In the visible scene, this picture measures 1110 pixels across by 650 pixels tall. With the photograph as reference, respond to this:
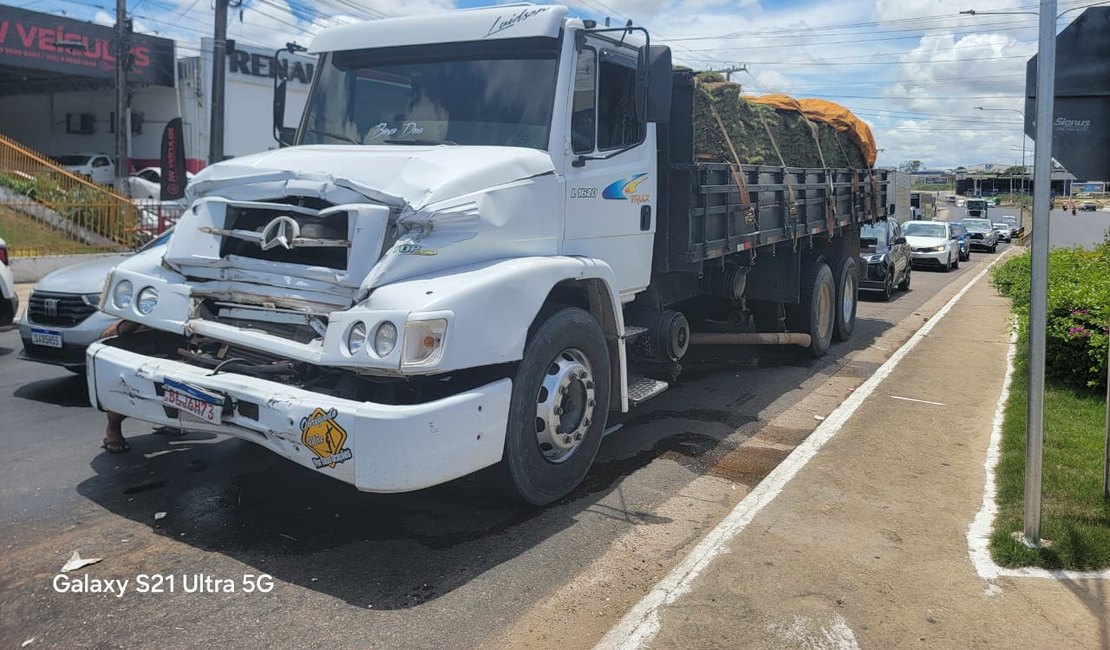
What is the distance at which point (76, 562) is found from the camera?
429 cm

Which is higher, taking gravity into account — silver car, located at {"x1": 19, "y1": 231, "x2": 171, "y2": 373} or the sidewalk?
silver car, located at {"x1": 19, "y1": 231, "x2": 171, "y2": 373}

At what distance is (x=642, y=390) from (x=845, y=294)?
6.20 m

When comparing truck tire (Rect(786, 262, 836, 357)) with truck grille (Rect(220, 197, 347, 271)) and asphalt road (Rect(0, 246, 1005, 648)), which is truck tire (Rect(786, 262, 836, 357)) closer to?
asphalt road (Rect(0, 246, 1005, 648))

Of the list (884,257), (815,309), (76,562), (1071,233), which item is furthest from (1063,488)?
(1071,233)

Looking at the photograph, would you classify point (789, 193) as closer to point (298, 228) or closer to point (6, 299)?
point (298, 228)

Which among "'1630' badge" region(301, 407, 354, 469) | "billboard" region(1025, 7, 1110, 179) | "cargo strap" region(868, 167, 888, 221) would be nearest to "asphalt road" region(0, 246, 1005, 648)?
"'1630' badge" region(301, 407, 354, 469)

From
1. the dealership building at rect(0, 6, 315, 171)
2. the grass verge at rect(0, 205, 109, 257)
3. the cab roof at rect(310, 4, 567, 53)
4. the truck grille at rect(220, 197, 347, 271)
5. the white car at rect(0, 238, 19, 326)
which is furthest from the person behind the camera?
the dealership building at rect(0, 6, 315, 171)

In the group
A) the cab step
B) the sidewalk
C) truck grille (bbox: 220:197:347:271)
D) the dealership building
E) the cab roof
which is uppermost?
the dealership building

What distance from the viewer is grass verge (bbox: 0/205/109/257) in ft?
55.9

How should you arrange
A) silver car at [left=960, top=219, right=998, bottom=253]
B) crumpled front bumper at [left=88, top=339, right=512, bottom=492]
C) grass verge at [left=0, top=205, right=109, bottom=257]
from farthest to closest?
1. silver car at [left=960, top=219, right=998, bottom=253]
2. grass verge at [left=0, top=205, right=109, bottom=257]
3. crumpled front bumper at [left=88, top=339, right=512, bottom=492]

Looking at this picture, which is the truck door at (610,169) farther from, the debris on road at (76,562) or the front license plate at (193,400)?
the debris on road at (76,562)

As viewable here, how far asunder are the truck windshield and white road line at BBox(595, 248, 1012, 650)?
2.48 m

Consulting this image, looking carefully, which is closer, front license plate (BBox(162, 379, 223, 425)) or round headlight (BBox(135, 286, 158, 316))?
front license plate (BBox(162, 379, 223, 425))

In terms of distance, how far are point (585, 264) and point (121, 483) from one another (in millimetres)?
3100
